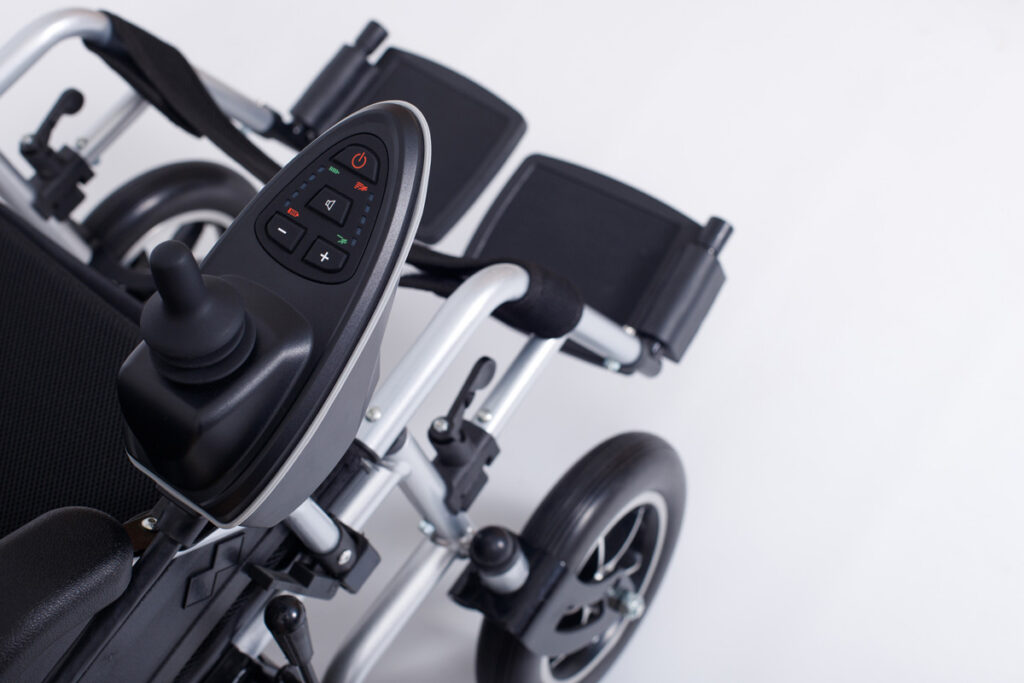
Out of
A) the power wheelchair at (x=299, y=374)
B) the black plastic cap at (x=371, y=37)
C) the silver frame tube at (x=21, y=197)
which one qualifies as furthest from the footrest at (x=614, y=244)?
the silver frame tube at (x=21, y=197)

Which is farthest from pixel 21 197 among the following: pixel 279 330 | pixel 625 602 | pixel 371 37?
pixel 625 602

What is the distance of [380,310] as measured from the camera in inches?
20.8

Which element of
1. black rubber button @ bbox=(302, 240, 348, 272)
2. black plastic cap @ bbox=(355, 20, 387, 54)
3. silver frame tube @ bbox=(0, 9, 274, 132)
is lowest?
black rubber button @ bbox=(302, 240, 348, 272)

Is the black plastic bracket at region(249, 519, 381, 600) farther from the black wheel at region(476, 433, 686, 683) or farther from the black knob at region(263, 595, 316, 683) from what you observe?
the black wheel at region(476, 433, 686, 683)

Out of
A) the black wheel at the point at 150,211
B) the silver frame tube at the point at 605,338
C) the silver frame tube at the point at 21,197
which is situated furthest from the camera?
the black wheel at the point at 150,211

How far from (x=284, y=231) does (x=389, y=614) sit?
0.50 meters

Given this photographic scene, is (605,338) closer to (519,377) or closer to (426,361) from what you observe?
(519,377)

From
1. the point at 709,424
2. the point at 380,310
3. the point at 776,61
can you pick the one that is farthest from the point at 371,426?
the point at 776,61

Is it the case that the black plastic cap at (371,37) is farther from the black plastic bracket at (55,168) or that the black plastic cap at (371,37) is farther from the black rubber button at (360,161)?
the black rubber button at (360,161)

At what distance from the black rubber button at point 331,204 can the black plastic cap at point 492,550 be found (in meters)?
0.43

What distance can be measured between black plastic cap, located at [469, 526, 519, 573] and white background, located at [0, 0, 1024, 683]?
15.9 inches

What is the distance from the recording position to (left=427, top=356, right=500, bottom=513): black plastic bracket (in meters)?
0.82

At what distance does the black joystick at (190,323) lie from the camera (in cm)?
45

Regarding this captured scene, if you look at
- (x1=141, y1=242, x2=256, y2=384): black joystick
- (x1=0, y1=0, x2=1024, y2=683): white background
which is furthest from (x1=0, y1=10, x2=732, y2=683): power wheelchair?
(x1=0, y1=0, x2=1024, y2=683): white background
